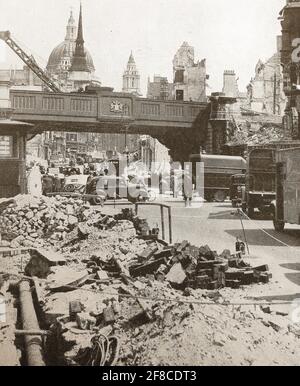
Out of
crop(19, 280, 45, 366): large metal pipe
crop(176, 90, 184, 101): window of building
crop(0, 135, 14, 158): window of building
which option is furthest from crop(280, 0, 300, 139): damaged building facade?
crop(176, 90, 184, 101): window of building

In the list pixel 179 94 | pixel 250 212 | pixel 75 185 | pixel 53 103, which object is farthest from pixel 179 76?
pixel 250 212

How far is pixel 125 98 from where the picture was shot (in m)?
32.9

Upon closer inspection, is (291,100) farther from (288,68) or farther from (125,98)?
(125,98)

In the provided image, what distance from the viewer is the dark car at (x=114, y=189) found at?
2639 cm

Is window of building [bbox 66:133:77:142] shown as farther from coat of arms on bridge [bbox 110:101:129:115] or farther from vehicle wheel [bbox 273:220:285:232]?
vehicle wheel [bbox 273:220:285:232]

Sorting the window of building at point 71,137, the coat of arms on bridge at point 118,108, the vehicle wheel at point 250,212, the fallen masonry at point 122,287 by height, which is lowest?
the fallen masonry at point 122,287

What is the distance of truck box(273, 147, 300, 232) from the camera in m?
14.0

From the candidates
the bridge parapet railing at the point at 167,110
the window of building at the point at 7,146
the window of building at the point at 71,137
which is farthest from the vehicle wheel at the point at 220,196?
the window of building at the point at 71,137

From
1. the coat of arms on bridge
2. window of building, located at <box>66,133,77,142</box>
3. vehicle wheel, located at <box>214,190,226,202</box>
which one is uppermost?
window of building, located at <box>66,133,77,142</box>

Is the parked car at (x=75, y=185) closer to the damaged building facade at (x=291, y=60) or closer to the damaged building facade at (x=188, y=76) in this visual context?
the damaged building facade at (x=291, y=60)

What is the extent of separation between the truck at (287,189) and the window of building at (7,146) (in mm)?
10114

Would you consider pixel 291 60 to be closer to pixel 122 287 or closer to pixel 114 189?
pixel 114 189

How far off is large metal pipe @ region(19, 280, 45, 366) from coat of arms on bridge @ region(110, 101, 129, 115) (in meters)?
22.7
